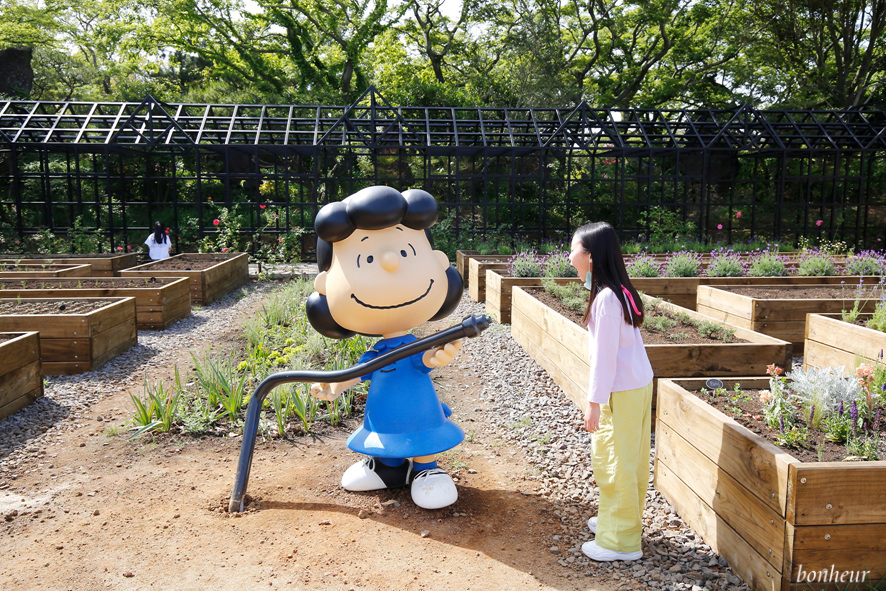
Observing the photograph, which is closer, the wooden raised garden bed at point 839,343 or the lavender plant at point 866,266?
the wooden raised garden bed at point 839,343

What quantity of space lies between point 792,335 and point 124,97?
20974 millimetres

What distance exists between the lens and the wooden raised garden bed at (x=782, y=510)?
2141mm

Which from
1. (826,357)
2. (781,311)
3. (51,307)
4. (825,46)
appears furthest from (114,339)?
(825,46)

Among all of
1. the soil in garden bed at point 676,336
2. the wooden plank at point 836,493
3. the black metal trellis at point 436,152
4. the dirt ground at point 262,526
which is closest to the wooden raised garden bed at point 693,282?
the soil in garden bed at point 676,336

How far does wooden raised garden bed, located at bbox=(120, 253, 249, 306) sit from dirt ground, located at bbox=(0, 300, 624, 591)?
→ 5.16 meters

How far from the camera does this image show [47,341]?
560 cm

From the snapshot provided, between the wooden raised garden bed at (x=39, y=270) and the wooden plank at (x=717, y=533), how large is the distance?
27.3ft

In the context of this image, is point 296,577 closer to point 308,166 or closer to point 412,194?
point 412,194

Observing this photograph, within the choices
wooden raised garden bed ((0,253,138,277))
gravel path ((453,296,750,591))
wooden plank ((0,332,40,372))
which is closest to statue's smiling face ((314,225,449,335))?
gravel path ((453,296,750,591))

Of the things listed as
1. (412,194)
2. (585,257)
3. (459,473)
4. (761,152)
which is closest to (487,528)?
(459,473)

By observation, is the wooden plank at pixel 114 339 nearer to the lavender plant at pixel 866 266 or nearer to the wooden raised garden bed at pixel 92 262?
the wooden raised garden bed at pixel 92 262

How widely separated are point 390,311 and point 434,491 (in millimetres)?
931

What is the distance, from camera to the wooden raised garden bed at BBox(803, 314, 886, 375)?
175 inches

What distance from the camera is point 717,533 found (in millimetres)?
2645
